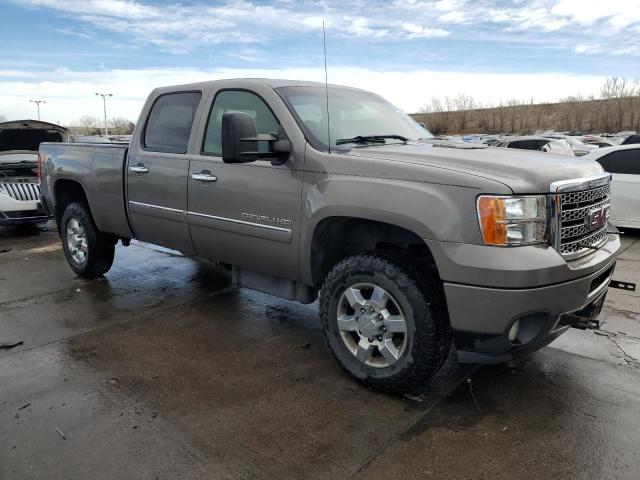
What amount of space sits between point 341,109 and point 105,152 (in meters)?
2.58

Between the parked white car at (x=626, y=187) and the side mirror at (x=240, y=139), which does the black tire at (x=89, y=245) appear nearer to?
the side mirror at (x=240, y=139)

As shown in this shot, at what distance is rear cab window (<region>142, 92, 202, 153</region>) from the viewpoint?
450 cm

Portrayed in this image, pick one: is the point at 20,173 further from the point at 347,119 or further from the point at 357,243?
the point at 357,243

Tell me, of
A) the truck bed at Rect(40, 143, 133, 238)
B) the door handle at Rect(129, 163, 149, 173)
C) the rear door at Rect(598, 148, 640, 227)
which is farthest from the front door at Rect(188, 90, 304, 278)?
the rear door at Rect(598, 148, 640, 227)

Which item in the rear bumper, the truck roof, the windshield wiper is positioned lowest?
the rear bumper

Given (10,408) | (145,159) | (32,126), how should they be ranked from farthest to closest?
(32,126), (145,159), (10,408)

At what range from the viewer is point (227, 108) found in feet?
13.8

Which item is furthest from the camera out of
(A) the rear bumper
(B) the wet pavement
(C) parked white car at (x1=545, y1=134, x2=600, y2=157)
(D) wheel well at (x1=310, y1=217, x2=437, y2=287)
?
(C) parked white car at (x1=545, y1=134, x2=600, y2=157)

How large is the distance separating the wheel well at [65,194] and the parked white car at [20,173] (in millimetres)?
2424

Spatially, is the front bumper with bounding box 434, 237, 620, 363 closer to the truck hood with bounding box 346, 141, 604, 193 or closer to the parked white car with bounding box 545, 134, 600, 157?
the truck hood with bounding box 346, 141, 604, 193

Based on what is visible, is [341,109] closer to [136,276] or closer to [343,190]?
[343,190]

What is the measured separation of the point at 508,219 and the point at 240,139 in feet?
5.51

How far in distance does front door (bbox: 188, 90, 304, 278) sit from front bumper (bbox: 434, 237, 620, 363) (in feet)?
4.10

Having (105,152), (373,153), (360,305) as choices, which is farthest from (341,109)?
(105,152)
